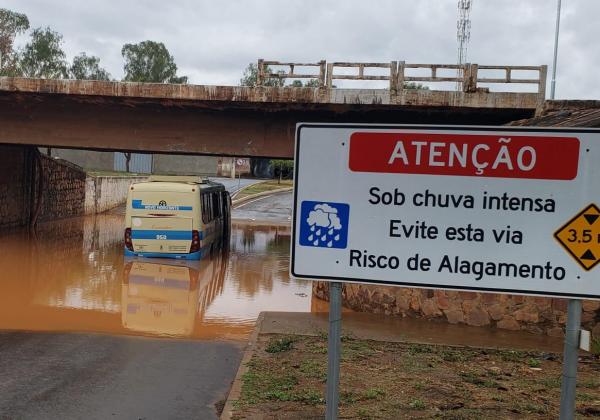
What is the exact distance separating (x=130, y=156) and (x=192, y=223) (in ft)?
170

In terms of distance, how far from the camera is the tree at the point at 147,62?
3686 inches

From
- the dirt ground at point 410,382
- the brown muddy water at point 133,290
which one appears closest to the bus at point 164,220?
the brown muddy water at point 133,290

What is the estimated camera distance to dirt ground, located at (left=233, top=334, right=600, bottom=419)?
620 cm

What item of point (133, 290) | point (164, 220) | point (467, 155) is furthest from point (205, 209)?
point (467, 155)

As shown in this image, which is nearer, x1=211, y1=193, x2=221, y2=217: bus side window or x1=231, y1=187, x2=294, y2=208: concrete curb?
x1=211, y1=193, x2=221, y2=217: bus side window

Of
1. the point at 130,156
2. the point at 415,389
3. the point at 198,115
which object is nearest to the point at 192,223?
the point at 198,115

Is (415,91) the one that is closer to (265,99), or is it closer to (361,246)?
(265,99)

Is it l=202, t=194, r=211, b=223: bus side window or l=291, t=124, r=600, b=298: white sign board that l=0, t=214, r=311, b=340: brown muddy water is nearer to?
l=202, t=194, r=211, b=223: bus side window

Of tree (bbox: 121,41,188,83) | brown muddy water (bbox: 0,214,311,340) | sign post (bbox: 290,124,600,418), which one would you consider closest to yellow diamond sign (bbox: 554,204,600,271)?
sign post (bbox: 290,124,600,418)

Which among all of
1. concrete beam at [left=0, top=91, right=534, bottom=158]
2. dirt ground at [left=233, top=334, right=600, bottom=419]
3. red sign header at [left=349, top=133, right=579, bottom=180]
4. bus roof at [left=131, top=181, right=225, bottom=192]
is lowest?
dirt ground at [left=233, top=334, right=600, bottom=419]

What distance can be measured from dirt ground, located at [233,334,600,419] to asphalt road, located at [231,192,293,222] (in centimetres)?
3035

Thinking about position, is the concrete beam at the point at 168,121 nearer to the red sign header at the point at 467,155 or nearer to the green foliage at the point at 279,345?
the green foliage at the point at 279,345

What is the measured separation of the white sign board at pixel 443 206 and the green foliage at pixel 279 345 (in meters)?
6.06

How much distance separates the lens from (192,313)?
13.1 m
